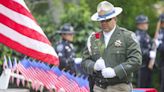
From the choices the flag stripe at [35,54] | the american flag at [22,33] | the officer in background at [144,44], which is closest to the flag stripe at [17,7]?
the american flag at [22,33]

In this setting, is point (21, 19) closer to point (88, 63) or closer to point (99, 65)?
point (88, 63)

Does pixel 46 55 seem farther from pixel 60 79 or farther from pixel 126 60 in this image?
pixel 60 79

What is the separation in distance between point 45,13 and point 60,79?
7001 millimetres

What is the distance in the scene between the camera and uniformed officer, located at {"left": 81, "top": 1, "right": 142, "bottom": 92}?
25.0 feet

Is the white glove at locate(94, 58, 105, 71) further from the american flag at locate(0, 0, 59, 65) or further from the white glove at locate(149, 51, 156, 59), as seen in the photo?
the white glove at locate(149, 51, 156, 59)

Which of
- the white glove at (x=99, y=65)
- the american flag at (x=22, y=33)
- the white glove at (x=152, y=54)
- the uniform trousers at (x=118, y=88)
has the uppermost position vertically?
the american flag at (x=22, y=33)

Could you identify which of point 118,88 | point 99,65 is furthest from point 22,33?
point 118,88

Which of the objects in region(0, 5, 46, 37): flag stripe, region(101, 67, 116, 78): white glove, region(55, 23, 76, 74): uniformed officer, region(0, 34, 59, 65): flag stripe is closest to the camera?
region(101, 67, 116, 78): white glove

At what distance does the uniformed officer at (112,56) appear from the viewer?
763 cm

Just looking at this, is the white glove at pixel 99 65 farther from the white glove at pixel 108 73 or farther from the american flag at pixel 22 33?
the american flag at pixel 22 33

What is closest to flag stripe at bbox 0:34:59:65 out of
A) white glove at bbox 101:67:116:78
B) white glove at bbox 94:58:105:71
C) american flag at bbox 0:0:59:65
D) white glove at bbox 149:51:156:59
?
american flag at bbox 0:0:59:65

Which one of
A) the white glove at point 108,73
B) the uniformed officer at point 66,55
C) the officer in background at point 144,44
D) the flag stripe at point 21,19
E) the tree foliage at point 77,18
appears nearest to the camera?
the white glove at point 108,73

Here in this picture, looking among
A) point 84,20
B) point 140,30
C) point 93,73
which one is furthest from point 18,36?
point 84,20

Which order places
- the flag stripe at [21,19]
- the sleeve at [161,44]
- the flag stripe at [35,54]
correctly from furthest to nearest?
the sleeve at [161,44] → the flag stripe at [21,19] → the flag stripe at [35,54]
